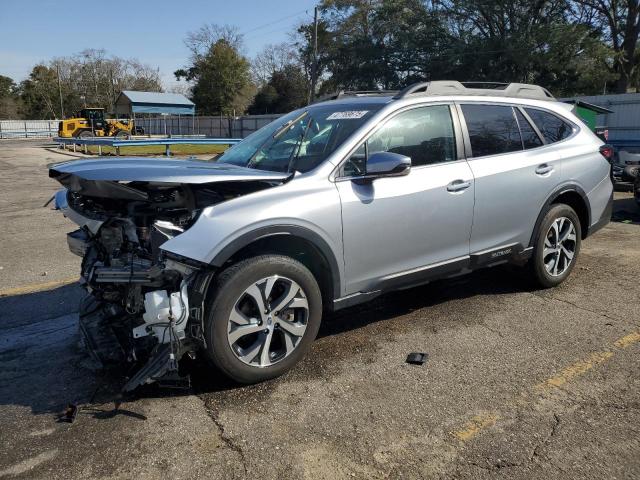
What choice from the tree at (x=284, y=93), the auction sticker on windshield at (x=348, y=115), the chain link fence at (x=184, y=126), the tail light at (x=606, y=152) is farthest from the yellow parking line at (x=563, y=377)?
the tree at (x=284, y=93)

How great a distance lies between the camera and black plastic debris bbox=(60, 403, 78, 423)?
3018 mm

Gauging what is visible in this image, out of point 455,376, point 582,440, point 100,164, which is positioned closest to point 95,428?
point 100,164

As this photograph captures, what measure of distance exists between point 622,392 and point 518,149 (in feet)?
7.51

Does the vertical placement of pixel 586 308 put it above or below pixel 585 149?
below

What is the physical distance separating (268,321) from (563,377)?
1981 mm

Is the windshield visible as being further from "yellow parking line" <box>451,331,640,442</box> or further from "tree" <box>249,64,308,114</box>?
"tree" <box>249,64,308,114</box>

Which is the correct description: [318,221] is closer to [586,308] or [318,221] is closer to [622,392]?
[622,392]

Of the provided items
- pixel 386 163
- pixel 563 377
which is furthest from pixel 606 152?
pixel 386 163

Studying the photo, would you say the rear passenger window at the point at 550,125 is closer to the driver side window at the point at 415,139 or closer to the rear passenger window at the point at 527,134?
the rear passenger window at the point at 527,134

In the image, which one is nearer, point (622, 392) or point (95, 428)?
point (95, 428)

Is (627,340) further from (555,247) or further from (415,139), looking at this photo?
(415,139)

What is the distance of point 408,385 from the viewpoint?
134 inches

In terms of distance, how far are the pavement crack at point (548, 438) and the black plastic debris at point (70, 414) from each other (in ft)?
8.23

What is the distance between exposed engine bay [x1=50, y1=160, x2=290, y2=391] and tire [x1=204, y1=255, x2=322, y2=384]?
0.38 ft
